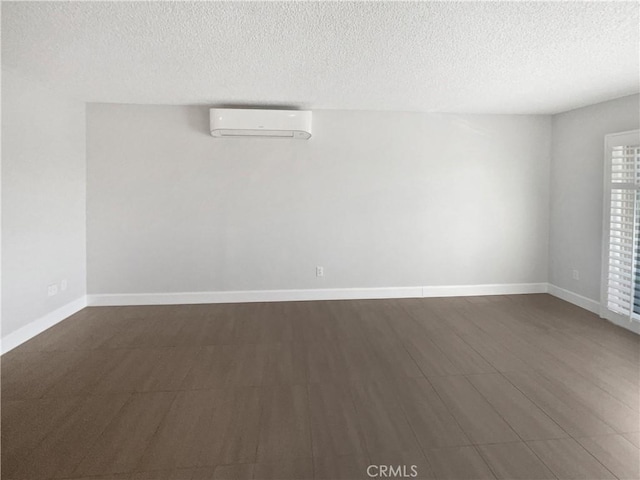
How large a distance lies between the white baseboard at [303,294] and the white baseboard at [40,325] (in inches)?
8.6

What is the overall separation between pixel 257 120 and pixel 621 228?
4247 mm

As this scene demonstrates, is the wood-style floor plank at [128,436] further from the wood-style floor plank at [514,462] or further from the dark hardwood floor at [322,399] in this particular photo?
the wood-style floor plank at [514,462]

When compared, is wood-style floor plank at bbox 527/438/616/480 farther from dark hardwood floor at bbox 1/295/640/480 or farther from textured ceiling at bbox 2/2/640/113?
textured ceiling at bbox 2/2/640/113

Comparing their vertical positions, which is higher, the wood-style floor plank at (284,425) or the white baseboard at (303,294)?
the white baseboard at (303,294)

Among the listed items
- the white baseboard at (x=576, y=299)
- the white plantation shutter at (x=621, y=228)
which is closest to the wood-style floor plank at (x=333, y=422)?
the white plantation shutter at (x=621, y=228)

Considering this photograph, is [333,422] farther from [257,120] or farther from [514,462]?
[257,120]

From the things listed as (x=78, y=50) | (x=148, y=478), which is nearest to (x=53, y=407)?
(x=148, y=478)

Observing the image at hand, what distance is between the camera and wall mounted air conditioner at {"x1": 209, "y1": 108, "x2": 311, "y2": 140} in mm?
3805

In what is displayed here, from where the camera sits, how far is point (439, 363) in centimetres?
274

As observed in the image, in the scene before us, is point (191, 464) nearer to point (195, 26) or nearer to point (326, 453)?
point (326, 453)

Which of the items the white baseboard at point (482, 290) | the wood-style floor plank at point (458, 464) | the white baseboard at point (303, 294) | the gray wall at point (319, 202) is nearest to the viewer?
the wood-style floor plank at point (458, 464)

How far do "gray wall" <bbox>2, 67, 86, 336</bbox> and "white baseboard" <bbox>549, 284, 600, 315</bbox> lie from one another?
243 inches

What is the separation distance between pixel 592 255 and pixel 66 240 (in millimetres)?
6193

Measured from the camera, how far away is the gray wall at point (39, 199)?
289cm
